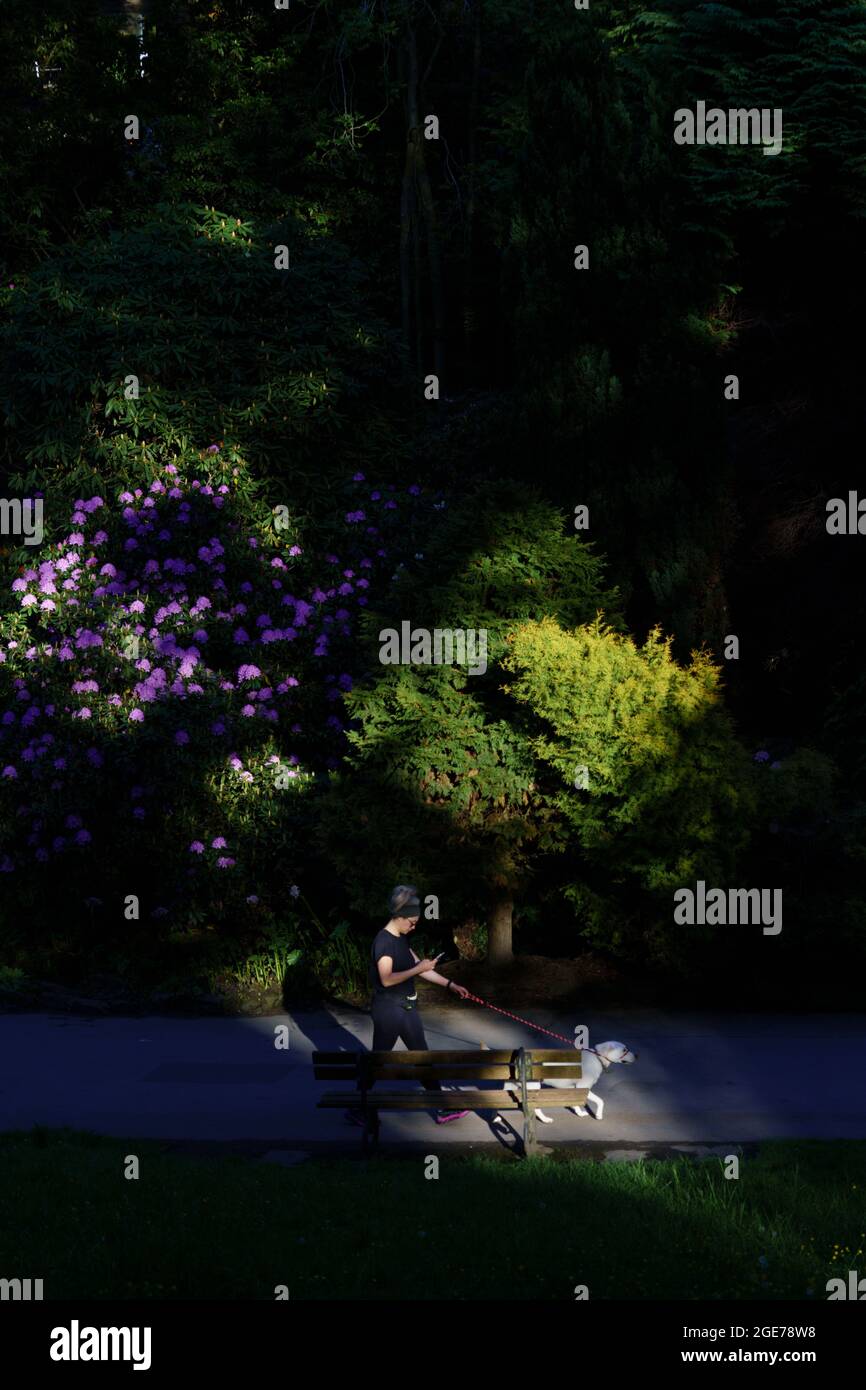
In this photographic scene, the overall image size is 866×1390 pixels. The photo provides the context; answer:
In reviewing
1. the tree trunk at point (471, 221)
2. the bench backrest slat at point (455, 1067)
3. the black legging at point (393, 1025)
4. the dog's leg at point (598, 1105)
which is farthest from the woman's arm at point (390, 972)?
the tree trunk at point (471, 221)

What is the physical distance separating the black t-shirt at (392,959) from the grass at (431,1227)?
1450 millimetres

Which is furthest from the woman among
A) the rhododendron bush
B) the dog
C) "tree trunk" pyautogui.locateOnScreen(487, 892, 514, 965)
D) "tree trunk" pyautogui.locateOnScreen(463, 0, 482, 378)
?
"tree trunk" pyautogui.locateOnScreen(463, 0, 482, 378)

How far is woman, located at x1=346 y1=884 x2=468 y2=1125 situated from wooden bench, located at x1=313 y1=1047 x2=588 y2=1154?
0.65 metres

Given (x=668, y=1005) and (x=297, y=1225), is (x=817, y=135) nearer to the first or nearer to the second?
(x=668, y=1005)

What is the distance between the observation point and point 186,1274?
7.26m

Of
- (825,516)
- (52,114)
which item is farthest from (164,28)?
(825,516)

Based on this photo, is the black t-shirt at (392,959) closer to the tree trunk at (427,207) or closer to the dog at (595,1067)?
the dog at (595,1067)

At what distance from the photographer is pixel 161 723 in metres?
14.6

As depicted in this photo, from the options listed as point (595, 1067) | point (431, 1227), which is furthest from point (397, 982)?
point (431, 1227)

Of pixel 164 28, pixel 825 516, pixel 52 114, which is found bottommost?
pixel 825 516

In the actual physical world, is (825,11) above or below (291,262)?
above

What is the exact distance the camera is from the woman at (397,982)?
416 inches

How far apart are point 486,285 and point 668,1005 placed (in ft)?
53.3

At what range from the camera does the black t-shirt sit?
10.6 meters
